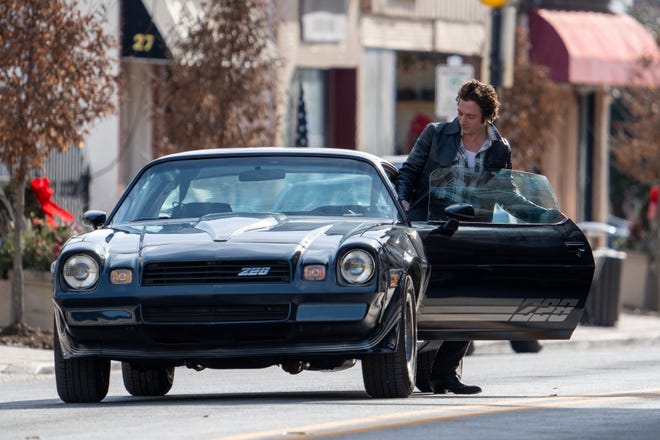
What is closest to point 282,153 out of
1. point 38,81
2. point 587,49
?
point 38,81

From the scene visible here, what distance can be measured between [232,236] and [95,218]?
147cm

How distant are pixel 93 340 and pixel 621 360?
29.3 feet

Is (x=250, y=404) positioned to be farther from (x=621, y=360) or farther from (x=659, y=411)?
(x=621, y=360)

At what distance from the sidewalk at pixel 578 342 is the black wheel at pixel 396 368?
225 inches

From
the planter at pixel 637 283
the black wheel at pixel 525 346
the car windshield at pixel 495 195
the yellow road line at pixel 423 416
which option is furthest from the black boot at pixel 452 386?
the planter at pixel 637 283

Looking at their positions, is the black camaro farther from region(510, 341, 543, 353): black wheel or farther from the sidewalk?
region(510, 341, 543, 353): black wheel

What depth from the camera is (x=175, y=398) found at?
1216cm

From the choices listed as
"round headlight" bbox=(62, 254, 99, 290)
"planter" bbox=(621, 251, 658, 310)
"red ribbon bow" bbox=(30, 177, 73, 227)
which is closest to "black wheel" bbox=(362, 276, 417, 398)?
"round headlight" bbox=(62, 254, 99, 290)

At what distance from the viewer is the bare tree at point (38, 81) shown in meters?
18.7

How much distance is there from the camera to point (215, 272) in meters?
10.7

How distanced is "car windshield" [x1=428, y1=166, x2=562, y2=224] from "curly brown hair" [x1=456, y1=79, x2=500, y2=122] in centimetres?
38

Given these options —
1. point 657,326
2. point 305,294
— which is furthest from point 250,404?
point 657,326

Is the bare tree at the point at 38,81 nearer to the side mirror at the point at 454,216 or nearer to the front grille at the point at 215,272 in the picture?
the side mirror at the point at 454,216

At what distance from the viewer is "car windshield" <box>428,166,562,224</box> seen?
12414 mm
